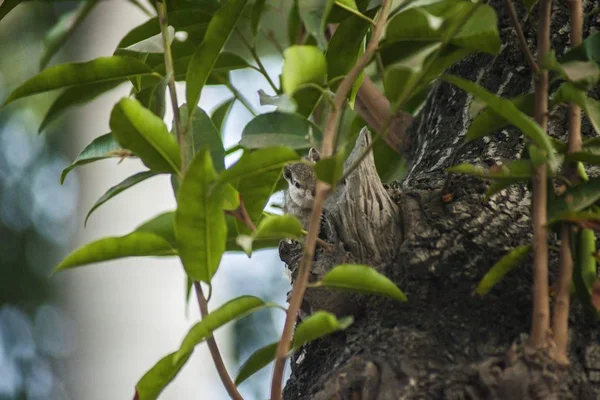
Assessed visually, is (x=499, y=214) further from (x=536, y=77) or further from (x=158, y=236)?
(x=158, y=236)

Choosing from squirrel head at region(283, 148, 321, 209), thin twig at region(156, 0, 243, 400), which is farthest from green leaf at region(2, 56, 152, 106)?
squirrel head at region(283, 148, 321, 209)

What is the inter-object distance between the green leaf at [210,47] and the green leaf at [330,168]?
0.12 meters

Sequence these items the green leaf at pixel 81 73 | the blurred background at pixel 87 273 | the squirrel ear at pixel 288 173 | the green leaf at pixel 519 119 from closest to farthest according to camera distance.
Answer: the green leaf at pixel 519 119, the green leaf at pixel 81 73, the squirrel ear at pixel 288 173, the blurred background at pixel 87 273

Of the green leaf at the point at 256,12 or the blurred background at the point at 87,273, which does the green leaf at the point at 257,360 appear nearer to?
the green leaf at the point at 256,12

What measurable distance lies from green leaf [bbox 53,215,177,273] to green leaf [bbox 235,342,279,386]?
12 centimetres

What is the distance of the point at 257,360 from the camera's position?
1.68 feet

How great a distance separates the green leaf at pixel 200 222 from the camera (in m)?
0.38

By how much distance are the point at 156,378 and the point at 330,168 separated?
0.18 metres

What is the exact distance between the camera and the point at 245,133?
17.7 inches

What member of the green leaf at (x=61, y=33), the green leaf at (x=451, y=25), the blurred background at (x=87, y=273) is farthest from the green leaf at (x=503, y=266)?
the blurred background at (x=87, y=273)

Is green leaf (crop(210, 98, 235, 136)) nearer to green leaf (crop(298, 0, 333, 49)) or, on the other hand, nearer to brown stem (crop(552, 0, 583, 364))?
green leaf (crop(298, 0, 333, 49))

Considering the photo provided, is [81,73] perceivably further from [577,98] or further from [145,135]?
[577,98]

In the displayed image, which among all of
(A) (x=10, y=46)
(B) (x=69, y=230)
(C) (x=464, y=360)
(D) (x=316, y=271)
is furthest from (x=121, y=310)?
(C) (x=464, y=360)

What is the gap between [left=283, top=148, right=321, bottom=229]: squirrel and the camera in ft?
2.30
